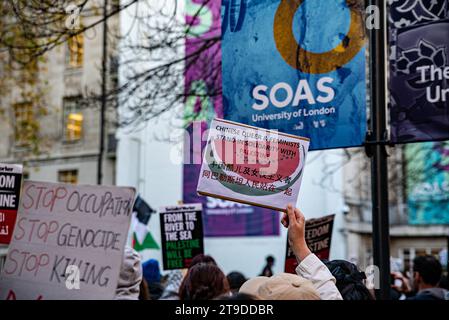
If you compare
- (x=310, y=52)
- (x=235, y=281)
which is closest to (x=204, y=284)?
(x=310, y=52)

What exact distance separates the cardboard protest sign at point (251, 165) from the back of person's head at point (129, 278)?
58cm

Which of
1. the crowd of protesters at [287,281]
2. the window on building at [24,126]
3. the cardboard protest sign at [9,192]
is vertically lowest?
the crowd of protesters at [287,281]

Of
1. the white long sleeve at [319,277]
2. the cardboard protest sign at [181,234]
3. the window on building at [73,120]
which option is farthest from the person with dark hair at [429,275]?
the window on building at [73,120]

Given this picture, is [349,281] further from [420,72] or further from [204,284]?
[420,72]

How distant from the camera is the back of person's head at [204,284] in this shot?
12.8 ft

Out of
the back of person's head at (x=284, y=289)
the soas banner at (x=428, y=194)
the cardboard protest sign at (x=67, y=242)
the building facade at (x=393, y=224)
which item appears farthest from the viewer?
the soas banner at (x=428, y=194)

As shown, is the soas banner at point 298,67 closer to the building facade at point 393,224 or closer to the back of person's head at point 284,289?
the back of person's head at point 284,289

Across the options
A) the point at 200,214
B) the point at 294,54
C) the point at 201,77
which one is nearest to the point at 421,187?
the point at 201,77

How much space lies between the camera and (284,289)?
10.4 feet

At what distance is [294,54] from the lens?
5.56 meters
